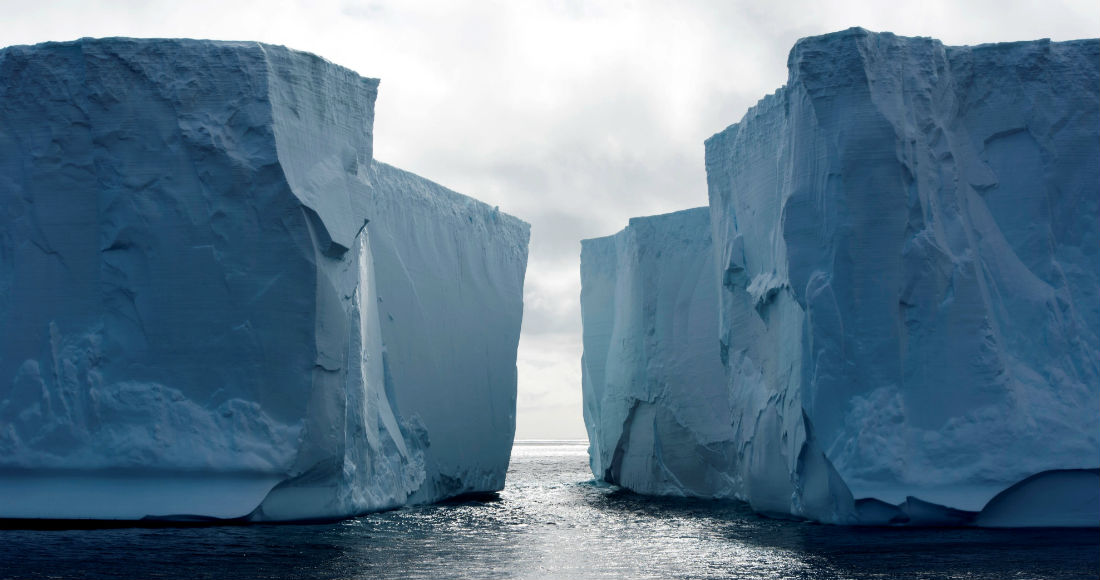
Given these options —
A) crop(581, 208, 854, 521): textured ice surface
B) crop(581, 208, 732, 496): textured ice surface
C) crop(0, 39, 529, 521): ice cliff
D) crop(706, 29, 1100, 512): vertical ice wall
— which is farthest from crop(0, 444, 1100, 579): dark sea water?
crop(581, 208, 732, 496): textured ice surface

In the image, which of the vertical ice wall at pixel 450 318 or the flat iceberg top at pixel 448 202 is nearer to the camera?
the vertical ice wall at pixel 450 318

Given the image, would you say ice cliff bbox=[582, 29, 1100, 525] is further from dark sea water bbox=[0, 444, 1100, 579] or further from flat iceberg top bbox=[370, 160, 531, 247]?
flat iceberg top bbox=[370, 160, 531, 247]

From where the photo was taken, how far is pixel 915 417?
452 inches

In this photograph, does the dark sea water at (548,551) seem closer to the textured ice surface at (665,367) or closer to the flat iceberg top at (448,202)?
the textured ice surface at (665,367)

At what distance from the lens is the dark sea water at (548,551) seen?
834cm

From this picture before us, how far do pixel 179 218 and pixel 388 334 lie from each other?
14.1ft

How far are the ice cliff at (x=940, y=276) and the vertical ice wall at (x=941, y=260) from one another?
0.02m

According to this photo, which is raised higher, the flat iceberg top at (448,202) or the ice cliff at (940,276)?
the flat iceberg top at (448,202)

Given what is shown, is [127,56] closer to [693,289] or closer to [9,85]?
[9,85]

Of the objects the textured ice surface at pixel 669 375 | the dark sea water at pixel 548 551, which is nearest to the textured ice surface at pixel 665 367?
the textured ice surface at pixel 669 375

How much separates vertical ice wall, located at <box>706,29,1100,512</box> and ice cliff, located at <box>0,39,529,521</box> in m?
5.14

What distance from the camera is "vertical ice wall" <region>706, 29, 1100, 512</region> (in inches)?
447

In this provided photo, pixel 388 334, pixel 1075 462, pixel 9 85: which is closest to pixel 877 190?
pixel 1075 462

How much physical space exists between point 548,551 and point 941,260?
16.9 ft
